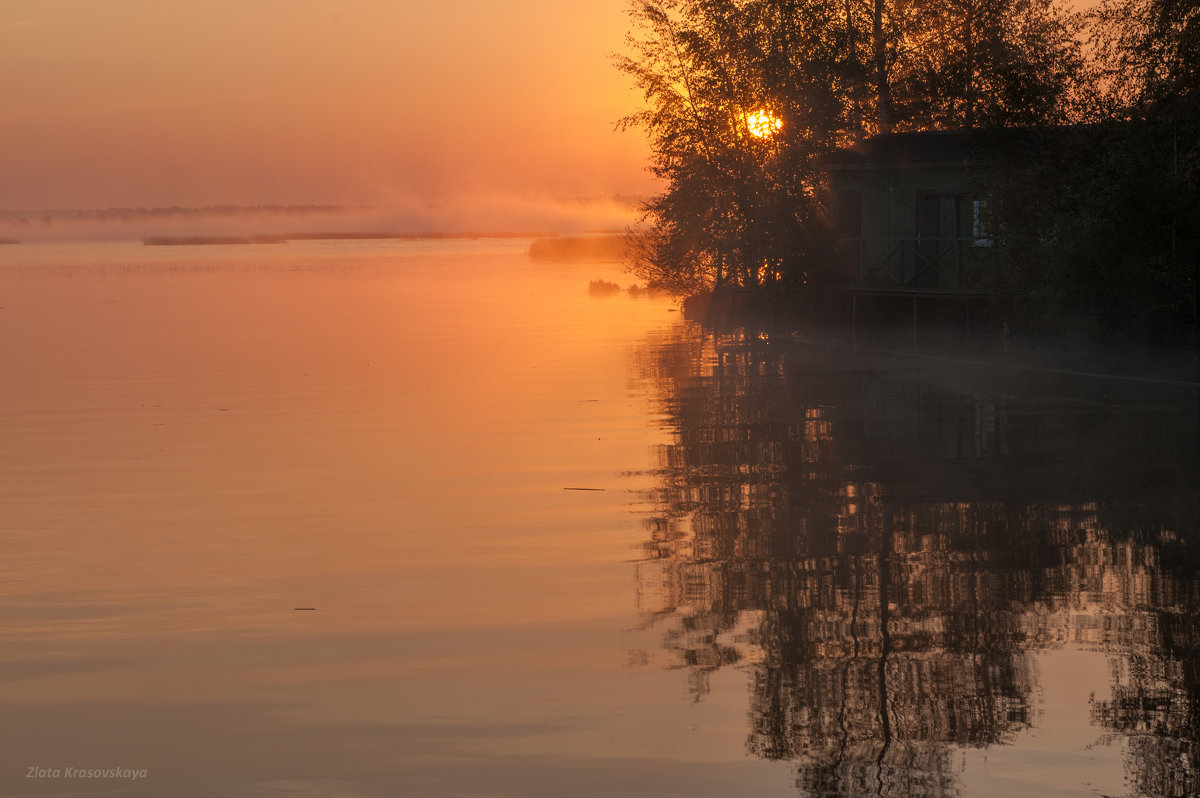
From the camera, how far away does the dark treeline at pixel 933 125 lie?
1049 inches

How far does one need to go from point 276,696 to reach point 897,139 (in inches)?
1376

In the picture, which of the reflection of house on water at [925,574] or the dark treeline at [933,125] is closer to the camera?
the reflection of house on water at [925,574]

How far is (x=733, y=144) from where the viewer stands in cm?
4384

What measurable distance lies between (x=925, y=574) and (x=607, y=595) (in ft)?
8.32

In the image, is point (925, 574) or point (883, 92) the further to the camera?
point (883, 92)

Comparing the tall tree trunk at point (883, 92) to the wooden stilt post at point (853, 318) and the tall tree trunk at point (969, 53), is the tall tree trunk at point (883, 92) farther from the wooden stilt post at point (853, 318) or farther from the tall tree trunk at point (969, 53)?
the wooden stilt post at point (853, 318)

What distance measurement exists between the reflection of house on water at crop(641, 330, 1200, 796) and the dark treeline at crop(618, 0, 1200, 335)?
19.2ft

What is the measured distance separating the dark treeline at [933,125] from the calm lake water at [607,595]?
136 inches

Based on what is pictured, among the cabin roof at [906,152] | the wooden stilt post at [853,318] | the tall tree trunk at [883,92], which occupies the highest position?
the tall tree trunk at [883,92]

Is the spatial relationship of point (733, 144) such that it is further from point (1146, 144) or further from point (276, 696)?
point (276, 696)

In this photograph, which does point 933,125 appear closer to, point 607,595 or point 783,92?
point 783,92

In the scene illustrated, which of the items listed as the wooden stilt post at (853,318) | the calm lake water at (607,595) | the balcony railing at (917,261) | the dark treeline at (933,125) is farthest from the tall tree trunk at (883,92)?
the calm lake water at (607,595)

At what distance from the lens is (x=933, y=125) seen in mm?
48875

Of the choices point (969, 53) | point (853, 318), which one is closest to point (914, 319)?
point (853, 318)
